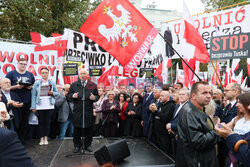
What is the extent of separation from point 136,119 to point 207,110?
3411 millimetres

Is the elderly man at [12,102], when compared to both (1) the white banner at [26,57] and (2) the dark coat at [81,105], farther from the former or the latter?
(1) the white banner at [26,57]

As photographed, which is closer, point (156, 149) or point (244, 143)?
point (244, 143)

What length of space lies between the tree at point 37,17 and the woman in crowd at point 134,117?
8109 millimetres

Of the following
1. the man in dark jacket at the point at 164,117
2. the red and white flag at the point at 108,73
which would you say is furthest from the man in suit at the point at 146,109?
the red and white flag at the point at 108,73

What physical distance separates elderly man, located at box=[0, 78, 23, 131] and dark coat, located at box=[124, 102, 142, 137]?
3.26m

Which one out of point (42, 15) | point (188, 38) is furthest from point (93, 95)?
point (42, 15)

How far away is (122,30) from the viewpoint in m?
5.62

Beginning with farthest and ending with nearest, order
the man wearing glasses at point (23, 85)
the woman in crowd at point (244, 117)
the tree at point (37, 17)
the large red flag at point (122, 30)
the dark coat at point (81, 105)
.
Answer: the tree at point (37, 17), the man wearing glasses at point (23, 85), the large red flag at point (122, 30), the dark coat at point (81, 105), the woman in crowd at point (244, 117)

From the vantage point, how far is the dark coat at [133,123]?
7.47 m

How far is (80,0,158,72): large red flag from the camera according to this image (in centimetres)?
554

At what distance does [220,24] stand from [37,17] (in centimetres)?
1018

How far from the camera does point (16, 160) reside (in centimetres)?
134

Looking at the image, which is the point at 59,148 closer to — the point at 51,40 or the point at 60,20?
the point at 51,40

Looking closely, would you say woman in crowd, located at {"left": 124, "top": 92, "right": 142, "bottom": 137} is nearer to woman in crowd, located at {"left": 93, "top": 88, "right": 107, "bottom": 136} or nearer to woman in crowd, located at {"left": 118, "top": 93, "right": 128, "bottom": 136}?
woman in crowd, located at {"left": 118, "top": 93, "right": 128, "bottom": 136}
